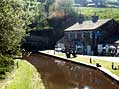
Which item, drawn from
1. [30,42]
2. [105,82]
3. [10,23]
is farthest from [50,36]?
[10,23]

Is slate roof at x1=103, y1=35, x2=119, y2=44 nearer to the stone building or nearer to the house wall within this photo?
the stone building

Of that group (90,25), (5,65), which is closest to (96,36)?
(90,25)

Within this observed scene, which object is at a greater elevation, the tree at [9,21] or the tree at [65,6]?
the tree at [9,21]

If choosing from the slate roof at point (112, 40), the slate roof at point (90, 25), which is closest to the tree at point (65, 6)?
the slate roof at point (90, 25)

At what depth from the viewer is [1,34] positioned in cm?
3403

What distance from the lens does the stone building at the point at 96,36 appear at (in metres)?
96.3

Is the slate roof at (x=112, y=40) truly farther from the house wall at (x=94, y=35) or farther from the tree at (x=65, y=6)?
A: the tree at (x=65, y=6)

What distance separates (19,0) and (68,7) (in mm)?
116146

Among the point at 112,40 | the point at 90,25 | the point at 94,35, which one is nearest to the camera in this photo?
the point at 112,40

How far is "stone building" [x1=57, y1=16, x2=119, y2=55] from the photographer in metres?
96.3

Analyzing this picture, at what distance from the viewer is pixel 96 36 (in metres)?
97.6

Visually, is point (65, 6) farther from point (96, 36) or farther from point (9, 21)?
point (9, 21)

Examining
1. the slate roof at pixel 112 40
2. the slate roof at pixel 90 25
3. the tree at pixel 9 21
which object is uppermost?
the tree at pixel 9 21

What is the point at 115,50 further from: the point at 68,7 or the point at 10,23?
the point at 68,7
